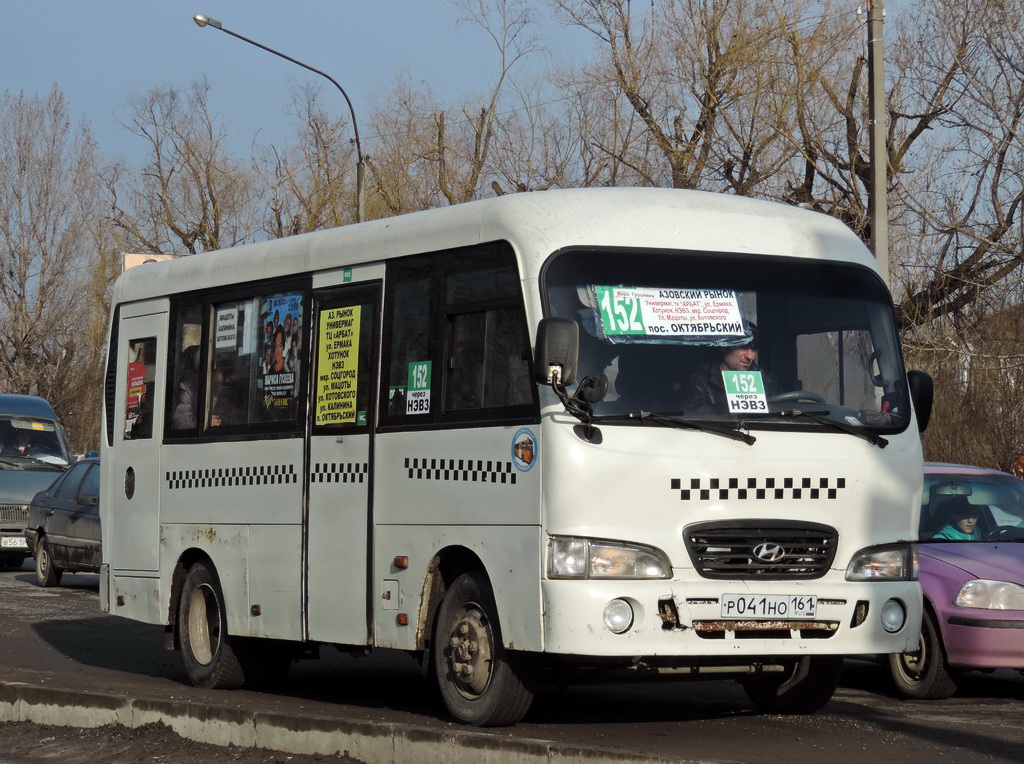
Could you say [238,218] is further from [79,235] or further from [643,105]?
[643,105]

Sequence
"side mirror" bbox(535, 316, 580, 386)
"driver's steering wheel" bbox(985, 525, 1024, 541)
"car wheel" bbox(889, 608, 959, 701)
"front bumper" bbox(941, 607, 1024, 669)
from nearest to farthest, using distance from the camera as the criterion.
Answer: "side mirror" bbox(535, 316, 580, 386)
"front bumper" bbox(941, 607, 1024, 669)
"car wheel" bbox(889, 608, 959, 701)
"driver's steering wheel" bbox(985, 525, 1024, 541)

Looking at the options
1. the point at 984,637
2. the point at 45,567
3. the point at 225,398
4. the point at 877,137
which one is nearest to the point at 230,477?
the point at 225,398

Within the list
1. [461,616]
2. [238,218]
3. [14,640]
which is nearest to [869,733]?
[461,616]

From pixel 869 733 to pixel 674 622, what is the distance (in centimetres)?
148

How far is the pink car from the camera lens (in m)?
10.4

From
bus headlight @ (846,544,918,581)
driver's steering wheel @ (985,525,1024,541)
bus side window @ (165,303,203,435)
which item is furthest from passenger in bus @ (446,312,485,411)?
driver's steering wheel @ (985,525,1024,541)

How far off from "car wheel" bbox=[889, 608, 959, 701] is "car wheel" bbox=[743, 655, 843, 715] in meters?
1.24

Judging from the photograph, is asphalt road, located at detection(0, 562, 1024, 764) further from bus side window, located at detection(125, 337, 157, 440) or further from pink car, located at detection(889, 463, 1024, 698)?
bus side window, located at detection(125, 337, 157, 440)

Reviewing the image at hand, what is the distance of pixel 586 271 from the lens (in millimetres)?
8477

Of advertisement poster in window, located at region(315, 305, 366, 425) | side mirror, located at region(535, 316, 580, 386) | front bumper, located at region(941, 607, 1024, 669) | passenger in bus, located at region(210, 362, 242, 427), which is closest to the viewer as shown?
side mirror, located at region(535, 316, 580, 386)

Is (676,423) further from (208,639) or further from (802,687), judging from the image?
(208,639)

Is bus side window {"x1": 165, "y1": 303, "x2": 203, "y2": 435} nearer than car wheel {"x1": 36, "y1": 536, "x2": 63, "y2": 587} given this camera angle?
Yes

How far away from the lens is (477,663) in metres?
8.62

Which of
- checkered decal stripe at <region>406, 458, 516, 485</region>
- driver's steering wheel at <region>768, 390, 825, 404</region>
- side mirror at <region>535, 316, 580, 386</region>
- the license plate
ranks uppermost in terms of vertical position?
side mirror at <region>535, 316, 580, 386</region>
